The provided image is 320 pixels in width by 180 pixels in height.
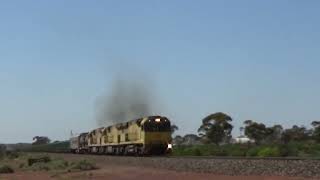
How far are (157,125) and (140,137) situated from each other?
5.84ft

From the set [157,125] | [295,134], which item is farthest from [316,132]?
[157,125]

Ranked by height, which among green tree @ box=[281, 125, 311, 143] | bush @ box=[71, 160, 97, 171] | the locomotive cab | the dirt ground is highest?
green tree @ box=[281, 125, 311, 143]

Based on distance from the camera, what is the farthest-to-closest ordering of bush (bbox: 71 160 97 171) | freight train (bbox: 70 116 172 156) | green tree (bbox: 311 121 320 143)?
green tree (bbox: 311 121 320 143)
freight train (bbox: 70 116 172 156)
bush (bbox: 71 160 97 171)

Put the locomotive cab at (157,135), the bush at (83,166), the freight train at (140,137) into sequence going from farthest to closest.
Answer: the freight train at (140,137)
the locomotive cab at (157,135)
the bush at (83,166)

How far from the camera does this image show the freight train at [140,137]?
169 ft

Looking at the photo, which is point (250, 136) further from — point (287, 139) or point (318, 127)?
point (318, 127)

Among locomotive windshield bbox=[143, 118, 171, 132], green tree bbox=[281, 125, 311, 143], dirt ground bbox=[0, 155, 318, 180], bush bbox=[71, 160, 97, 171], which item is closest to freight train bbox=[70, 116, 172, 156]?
locomotive windshield bbox=[143, 118, 171, 132]

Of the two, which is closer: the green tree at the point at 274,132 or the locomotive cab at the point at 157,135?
the locomotive cab at the point at 157,135

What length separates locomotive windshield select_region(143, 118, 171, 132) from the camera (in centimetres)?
5169

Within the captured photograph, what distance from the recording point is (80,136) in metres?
86.8

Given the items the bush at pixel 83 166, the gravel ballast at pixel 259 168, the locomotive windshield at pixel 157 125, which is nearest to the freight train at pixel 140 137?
the locomotive windshield at pixel 157 125

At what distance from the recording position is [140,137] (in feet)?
172

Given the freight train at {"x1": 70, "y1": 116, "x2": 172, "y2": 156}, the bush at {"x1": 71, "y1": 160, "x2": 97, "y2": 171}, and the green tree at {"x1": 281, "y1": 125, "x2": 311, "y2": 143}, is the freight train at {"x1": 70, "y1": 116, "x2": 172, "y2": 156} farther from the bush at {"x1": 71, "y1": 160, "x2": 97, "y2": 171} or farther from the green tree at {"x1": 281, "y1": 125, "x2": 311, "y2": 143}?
the green tree at {"x1": 281, "y1": 125, "x2": 311, "y2": 143}

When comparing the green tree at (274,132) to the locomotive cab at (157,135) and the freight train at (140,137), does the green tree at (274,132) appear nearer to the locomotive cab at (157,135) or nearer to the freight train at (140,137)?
the freight train at (140,137)
